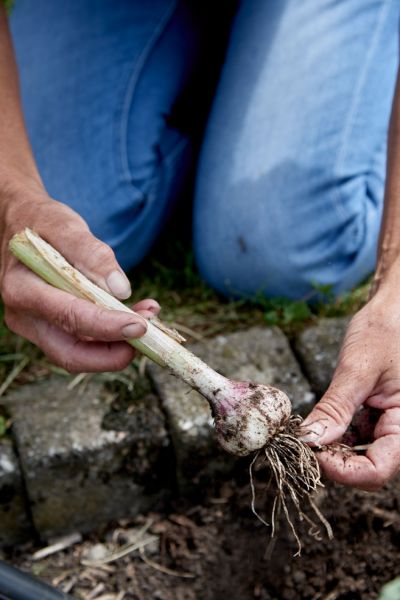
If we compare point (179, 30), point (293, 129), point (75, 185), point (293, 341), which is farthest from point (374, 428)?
point (179, 30)

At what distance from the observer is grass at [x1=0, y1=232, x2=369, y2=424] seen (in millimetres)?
1745

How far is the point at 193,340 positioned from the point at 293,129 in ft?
1.92

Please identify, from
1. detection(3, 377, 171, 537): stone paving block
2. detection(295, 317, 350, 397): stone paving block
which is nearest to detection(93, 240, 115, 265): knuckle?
detection(3, 377, 171, 537): stone paving block

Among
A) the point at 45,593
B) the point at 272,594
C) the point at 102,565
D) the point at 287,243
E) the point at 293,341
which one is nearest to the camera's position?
the point at 45,593

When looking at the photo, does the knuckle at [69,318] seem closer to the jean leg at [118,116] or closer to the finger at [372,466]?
the finger at [372,466]

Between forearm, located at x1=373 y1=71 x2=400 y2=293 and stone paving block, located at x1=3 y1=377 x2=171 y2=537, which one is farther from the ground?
forearm, located at x1=373 y1=71 x2=400 y2=293

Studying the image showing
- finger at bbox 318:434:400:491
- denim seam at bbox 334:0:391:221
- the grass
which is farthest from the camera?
denim seam at bbox 334:0:391:221

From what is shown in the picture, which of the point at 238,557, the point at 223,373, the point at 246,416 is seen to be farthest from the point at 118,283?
the point at 238,557

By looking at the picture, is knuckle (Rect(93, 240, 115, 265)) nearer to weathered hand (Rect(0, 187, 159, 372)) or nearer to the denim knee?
weathered hand (Rect(0, 187, 159, 372))

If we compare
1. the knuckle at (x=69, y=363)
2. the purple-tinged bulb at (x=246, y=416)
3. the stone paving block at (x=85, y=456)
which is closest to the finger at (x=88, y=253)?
the knuckle at (x=69, y=363)

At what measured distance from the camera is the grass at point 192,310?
1745mm

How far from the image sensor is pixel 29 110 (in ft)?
7.20

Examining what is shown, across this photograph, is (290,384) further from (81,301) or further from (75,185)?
(75,185)

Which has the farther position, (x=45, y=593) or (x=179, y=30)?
(x=179, y=30)
